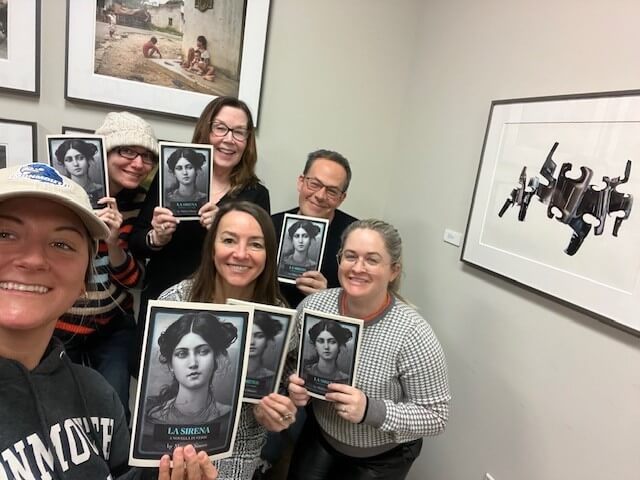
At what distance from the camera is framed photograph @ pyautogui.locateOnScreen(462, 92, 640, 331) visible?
1.39 metres

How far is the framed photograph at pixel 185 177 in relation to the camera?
5.47 ft

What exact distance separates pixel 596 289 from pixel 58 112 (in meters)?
2.35

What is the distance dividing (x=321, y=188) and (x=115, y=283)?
0.98 m

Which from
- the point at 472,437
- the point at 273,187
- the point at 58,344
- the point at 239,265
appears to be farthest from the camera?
the point at 273,187

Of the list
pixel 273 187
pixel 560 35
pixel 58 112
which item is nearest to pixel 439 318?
pixel 273 187

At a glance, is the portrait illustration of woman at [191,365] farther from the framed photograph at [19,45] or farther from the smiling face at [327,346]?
the framed photograph at [19,45]

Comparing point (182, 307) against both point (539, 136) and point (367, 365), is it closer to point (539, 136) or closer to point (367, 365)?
point (367, 365)

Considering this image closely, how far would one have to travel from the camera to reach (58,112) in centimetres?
203

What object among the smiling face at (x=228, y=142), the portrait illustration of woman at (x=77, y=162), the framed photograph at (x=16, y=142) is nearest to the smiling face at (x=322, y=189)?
the smiling face at (x=228, y=142)

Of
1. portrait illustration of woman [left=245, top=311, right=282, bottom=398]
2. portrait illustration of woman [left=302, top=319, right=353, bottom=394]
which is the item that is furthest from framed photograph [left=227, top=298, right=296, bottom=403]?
portrait illustration of woman [left=302, top=319, right=353, bottom=394]

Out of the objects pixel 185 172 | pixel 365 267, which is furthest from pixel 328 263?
pixel 185 172

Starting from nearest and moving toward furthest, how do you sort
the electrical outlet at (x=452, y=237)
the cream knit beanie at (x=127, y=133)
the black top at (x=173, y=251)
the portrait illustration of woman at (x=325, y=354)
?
1. the portrait illustration of woman at (x=325, y=354)
2. the cream knit beanie at (x=127, y=133)
3. the black top at (x=173, y=251)
4. the electrical outlet at (x=452, y=237)

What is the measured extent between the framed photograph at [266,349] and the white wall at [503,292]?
3.34ft

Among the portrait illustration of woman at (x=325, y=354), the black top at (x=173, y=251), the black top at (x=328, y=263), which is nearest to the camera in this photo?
the portrait illustration of woman at (x=325, y=354)
